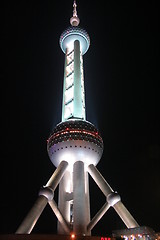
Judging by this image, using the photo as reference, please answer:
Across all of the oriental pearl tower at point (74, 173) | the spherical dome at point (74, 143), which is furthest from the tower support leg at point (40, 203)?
the spherical dome at point (74, 143)

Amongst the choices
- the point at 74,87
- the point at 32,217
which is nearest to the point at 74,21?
the point at 74,87

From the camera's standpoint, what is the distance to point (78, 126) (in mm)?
38469

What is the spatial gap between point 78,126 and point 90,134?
209 centimetres

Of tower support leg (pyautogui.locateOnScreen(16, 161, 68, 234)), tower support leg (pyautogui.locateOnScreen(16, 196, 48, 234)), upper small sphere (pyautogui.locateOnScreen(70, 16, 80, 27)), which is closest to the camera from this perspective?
tower support leg (pyautogui.locateOnScreen(16, 196, 48, 234))

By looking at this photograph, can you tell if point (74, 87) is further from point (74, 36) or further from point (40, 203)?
point (40, 203)

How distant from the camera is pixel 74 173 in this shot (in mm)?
35531

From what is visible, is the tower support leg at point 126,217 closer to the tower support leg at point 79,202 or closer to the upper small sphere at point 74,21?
the tower support leg at point 79,202

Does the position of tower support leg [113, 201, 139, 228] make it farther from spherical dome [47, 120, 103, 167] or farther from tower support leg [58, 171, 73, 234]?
spherical dome [47, 120, 103, 167]

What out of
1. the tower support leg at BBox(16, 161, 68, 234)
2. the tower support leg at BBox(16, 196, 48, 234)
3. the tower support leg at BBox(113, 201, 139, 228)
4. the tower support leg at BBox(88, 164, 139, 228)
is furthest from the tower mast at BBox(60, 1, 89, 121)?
the tower support leg at BBox(16, 196, 48, 234)

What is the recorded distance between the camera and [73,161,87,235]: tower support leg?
31.0 meters

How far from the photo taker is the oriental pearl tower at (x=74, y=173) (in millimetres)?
31969

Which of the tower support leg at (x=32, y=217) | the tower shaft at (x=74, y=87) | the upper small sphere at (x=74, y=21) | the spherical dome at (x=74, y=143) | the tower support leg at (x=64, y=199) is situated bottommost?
the tower support leg at (x=32, y=217)

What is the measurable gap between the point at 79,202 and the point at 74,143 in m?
8.09

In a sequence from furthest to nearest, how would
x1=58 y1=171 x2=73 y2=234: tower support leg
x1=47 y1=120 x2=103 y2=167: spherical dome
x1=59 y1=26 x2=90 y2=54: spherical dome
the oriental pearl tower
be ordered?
x1=59 y1=26 x2=90 y2=54: spherical dome < x1=47 y1=120 x2=103 y2=167: spherical dome < x1=58 y1=171 x2=73 y2=234: tower support leg < the oriental pearl tower
